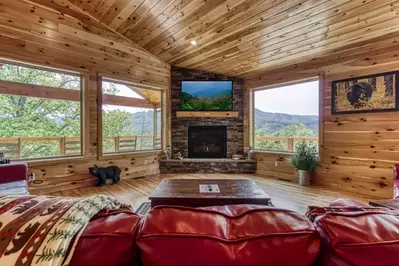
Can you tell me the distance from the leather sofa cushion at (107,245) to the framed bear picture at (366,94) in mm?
4354

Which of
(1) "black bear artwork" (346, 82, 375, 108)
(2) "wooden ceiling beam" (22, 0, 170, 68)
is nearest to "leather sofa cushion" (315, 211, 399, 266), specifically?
(1) "black bear artwork" (346, 82, 375, 108)

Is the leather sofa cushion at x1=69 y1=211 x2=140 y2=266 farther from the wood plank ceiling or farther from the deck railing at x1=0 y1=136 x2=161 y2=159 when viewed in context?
the deck railing at x1=0 y1=136 x2=161 y2=159

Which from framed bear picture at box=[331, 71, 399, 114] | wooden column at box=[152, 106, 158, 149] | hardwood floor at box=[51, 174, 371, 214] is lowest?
hardwood floor at box=[51, 174, 371, 214]

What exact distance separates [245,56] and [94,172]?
373 centimetres

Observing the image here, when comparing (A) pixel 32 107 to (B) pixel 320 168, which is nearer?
(A) pixel 32 107

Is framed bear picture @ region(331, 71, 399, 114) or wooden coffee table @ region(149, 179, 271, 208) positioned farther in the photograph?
framed bear picture @ region(331, 71, 399, 114)

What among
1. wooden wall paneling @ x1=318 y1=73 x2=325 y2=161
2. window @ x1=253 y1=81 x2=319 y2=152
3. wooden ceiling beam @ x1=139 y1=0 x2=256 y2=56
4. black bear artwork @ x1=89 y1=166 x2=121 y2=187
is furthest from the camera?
window @ x1=253 y1=81 x2=319 y2=152

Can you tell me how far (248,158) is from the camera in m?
5.45

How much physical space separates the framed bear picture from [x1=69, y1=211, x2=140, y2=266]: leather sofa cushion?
435 centimetres

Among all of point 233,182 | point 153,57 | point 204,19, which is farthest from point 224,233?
point 153,57

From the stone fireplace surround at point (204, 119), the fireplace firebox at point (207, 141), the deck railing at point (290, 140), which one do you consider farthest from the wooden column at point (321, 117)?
the fireplace firebox at point (207, 141)

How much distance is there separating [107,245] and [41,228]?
196 millimetres

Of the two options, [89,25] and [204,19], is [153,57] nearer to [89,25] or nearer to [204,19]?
[89,25]

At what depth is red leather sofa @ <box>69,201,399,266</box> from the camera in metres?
0.58
